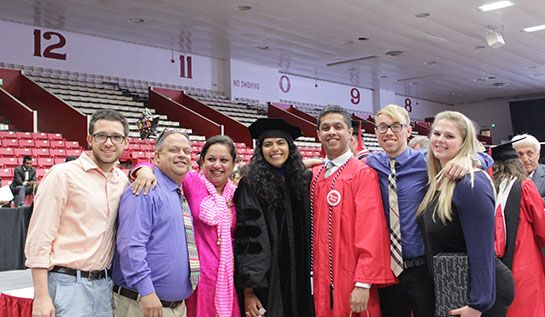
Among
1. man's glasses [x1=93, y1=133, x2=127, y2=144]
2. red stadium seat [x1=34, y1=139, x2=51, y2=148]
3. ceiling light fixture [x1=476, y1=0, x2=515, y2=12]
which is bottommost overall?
man's glasses [x1=93, y1=133, x2=127, y2=144]

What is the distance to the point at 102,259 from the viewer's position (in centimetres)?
211

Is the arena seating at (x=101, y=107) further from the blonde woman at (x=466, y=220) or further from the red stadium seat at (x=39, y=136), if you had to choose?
the blonde woman at (x=466, y=220)

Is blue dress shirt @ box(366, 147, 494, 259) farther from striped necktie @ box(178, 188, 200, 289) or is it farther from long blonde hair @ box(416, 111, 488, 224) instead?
striped necktie @ box(178, 188, 200, 289)

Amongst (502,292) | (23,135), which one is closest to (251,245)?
(502,292)

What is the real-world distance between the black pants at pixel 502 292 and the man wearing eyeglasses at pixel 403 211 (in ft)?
0.89

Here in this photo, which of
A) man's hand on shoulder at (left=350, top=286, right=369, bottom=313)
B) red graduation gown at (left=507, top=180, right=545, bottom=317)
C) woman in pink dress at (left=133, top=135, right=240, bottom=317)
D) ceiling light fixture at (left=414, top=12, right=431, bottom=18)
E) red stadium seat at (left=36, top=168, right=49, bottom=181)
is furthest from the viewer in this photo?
ceiling light fixture at (left=414, top=12, right=431, bottom=18)

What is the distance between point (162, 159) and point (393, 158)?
1.17 metres

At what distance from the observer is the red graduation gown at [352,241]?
2.23 meters

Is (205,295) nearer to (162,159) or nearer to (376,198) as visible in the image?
(162,159)

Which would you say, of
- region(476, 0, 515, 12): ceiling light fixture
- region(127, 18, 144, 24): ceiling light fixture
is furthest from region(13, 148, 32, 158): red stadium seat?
region(476, 0, 515, 12): ceiling light fixture

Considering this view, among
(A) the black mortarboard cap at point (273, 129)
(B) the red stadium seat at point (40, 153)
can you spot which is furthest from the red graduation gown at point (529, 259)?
(B) the red stadium seat at point (40, 153)

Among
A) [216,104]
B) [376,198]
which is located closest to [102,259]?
[376,198]

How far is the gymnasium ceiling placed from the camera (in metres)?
10.9

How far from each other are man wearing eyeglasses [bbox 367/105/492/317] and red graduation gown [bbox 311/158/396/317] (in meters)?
0.05
